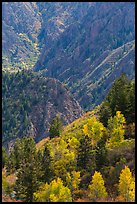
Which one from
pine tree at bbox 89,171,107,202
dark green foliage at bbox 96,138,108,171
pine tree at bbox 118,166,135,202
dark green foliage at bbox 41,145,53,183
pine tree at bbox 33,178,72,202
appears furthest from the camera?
dark green foliage at bbox 41,145,53,183

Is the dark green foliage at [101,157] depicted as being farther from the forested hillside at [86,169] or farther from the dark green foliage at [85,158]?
the dark green foliage at [85,158]

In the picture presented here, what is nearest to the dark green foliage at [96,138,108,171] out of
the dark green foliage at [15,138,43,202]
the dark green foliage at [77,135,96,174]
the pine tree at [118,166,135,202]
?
the dark green foliage at [77,135,96,174]

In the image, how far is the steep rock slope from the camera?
158625 mm

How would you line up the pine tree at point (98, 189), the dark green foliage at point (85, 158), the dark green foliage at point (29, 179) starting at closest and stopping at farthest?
the pine tree at point (98, 189) → the dark green foliage at point (29, 179) → the dark green foliage at point (85, 158)

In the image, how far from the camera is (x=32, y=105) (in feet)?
555

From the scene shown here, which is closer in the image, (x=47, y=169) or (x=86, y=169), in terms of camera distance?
(x=47, y=169)

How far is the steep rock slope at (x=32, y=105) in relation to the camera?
159 metres

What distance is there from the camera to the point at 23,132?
157 meters

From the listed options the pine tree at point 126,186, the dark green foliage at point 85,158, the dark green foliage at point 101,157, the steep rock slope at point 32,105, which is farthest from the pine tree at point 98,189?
the steep rock slope at point 32,105

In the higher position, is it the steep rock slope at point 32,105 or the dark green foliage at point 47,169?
the steep rock slope at point 32,105

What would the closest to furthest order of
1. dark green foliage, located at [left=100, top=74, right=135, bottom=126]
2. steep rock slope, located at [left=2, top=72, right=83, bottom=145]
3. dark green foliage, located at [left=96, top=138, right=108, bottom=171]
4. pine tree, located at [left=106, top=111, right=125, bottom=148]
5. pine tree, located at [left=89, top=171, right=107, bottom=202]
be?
1. pine tree, located at [left=89, top=171, right=107, bottom=202]
2. dark green foliage, located at [left=96, top=138, right=108, bottom=171]
3. pine tree, located at [left=106, top=111, right=125, bottom=148]
4. dark green foliage, located at [left=100, top=74, right=135, bottom=126]
5. steep rock slope, located at [left=2, top=72, right=83, bottom=145]

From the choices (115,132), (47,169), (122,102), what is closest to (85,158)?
(47,169)

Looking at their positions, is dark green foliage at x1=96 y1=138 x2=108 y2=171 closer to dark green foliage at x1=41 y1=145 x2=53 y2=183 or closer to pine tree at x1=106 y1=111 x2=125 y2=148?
pine tree at x1=106 y1=111 x2=125 y2=148

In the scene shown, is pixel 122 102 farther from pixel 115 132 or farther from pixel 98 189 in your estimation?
pixel 98 189
